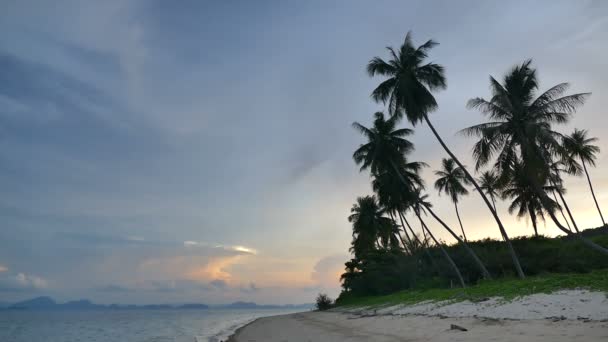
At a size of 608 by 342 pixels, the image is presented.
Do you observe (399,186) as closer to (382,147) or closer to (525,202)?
(382,147)

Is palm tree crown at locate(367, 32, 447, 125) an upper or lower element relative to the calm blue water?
upper

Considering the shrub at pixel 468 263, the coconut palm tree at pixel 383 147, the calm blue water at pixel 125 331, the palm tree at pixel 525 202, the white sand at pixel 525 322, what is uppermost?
the coconut palm tree at pixel 383 147

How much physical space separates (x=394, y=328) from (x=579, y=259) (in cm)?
1880

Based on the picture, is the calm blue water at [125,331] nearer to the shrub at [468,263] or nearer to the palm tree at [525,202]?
the shrub at [468,263]

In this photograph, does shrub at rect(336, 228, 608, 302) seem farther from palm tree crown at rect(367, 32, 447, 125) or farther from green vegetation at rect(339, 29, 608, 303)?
palm tree crown at rect(367, 32, 447, 125)

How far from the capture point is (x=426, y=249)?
3834 cm

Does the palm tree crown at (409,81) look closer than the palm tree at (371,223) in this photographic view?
Yes

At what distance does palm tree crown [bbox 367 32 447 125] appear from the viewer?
2616 centimetres

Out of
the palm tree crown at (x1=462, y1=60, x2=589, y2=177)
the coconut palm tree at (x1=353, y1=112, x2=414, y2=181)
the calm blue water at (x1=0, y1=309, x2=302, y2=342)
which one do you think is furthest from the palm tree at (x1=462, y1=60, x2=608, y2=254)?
the calm blue water at (x1=0, y1=309, x2=302, y2=342)

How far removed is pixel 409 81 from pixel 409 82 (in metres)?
0.08

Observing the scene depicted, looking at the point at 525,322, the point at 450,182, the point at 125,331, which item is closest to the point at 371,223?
the point at 450,182

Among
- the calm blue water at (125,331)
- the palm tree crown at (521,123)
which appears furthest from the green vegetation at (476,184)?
the calm blue water at (125,331)

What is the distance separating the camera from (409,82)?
26281 mm

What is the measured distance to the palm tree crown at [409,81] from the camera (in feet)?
85.8
